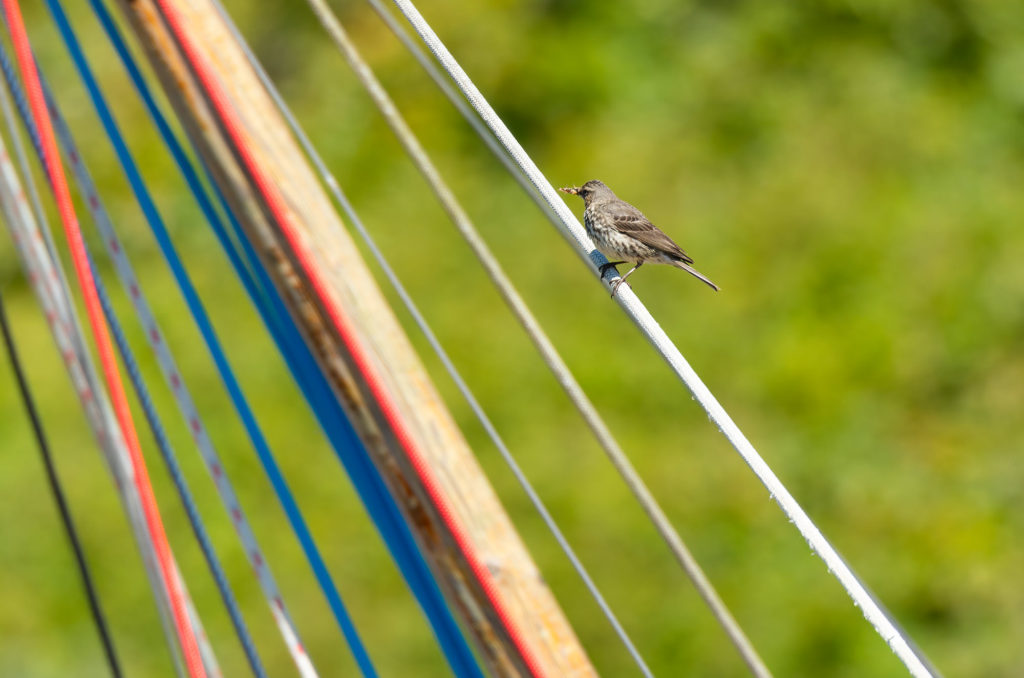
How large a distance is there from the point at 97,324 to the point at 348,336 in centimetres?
98

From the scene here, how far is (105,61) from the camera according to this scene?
14469 mm

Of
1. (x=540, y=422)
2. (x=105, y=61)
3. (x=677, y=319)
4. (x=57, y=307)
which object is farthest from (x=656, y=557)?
(x=105, y=61)

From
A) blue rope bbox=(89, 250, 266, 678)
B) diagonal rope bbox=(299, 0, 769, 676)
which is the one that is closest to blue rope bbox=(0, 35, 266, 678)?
blue rope bbox=(89, 250, 266, 678)

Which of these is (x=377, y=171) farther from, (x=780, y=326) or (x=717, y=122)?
(x=780, y=326)

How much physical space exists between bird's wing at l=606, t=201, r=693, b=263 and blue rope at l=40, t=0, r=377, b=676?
2122mm

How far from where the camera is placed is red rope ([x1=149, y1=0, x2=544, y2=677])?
2811mm

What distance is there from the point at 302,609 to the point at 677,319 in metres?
4.35

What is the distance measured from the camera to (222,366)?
153 inches

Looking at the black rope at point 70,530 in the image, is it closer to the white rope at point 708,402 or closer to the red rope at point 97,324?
the red rope at point 97,324

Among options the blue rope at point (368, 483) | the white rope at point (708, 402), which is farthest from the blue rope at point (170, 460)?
the white rope at point (708, 402)

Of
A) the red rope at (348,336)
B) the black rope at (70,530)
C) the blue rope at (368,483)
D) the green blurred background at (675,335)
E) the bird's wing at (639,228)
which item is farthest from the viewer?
the green blurred background at (675,335)

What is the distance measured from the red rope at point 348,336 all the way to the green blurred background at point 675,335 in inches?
270

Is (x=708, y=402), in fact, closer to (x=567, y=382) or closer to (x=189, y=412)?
(x=567, y=382)

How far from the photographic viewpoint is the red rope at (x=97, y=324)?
11.3 feet
